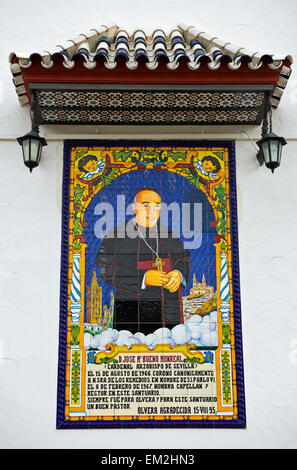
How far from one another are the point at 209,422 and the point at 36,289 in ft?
6.47

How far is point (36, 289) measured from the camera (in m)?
5.74

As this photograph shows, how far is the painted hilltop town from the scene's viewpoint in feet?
18.5

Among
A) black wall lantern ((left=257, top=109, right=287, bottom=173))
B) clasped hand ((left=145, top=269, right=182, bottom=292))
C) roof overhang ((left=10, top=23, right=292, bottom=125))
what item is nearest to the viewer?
roof overhang ((left=10, top=23, right=292, bottom=125))

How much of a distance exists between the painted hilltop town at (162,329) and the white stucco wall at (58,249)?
0.30m

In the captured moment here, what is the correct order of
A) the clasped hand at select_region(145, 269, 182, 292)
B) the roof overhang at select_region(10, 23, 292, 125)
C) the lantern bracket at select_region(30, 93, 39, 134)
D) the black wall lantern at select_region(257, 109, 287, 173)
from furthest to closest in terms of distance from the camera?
the clasped hand at select_region(145, 269, 182, 292) → the lantern bracket at select_region(30, 93, 39, 134) → the black wall lantern at select_region(257, 109, 287, 173) → the roof overhang at select_region(10, 23, 292, 125)

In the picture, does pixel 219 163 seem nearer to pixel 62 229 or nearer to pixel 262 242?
pixel 262 242

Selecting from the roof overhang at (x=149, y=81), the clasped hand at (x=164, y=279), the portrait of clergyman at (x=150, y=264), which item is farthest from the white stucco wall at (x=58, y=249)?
the clasped hand at (x=164, y=279)

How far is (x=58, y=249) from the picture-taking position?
5.85 meters

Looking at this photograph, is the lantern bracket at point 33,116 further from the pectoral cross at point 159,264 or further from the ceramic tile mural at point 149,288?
the pectoral cross at point 159,264

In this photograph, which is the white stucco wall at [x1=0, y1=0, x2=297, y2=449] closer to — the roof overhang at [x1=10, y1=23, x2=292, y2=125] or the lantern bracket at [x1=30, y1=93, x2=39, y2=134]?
the roof overhang at [x1=10, y1=23, x2=292, y2=125]

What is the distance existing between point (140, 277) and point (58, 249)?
821 millimetres

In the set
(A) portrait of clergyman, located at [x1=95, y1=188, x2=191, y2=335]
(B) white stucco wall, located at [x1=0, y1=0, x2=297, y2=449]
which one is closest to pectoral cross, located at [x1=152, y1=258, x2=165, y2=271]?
(A) portrait of clergyman, located at [x1=95, y1=188, x2=191, y2=335]

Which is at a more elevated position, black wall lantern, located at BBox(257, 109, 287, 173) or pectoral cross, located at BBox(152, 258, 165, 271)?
black wall lantern, located at BBox(257, 109, 287, 173)

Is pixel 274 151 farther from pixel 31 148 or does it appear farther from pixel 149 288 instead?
pixel 31 148
